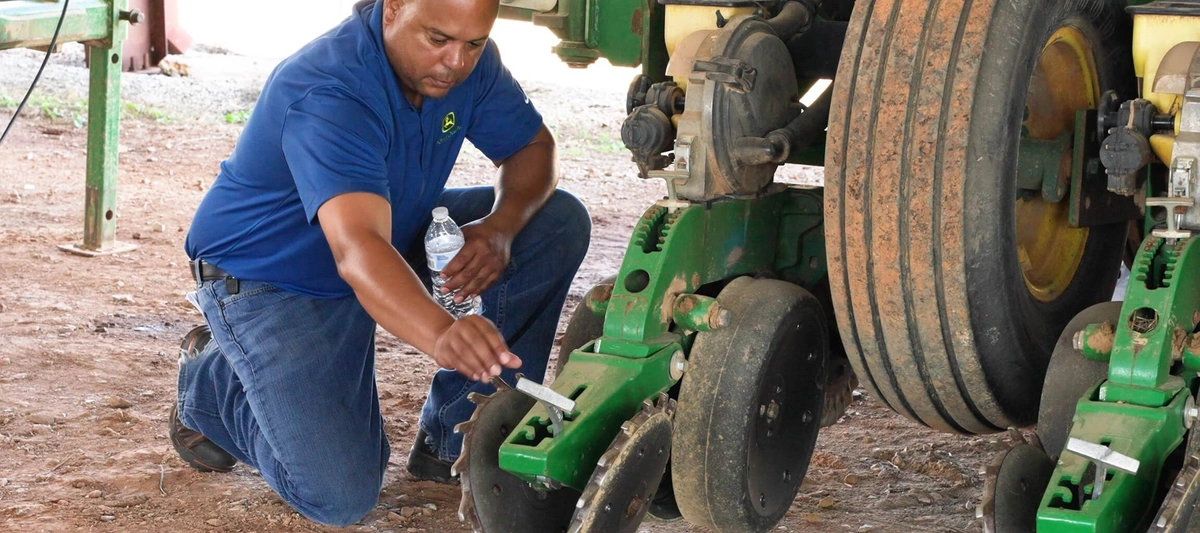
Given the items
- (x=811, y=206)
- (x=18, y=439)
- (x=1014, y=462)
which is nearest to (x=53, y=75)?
(x=18, y=439)

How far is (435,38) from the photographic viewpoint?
261cm

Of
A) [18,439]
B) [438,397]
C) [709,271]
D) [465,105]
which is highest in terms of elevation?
[465,105]

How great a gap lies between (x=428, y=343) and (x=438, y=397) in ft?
2.88

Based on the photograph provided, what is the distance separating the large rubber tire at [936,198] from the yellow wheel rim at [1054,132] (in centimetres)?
10

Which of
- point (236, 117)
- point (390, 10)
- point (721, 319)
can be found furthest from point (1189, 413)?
point (236, 117)

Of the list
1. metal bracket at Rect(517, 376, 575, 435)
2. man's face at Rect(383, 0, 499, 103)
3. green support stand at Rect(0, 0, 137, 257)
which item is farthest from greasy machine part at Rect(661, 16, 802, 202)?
green support stand at Rect(0, 0, 137, 257)

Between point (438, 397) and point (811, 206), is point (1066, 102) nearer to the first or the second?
point (811, 206)

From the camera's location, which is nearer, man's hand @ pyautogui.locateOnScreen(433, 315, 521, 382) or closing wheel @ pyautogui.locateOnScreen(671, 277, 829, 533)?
man's hand @ pyautogui.locateOnScreen(433, 315, 521, 382)

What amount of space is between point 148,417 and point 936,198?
212 cm

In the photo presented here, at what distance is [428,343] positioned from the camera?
2285 millimetres

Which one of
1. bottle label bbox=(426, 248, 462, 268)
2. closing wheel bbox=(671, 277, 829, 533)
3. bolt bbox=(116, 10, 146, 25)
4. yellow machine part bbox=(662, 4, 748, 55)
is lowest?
closing wheel bbox=(671, 277, 829, 533)

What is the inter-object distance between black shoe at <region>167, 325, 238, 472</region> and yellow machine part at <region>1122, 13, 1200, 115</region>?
203 centimetres

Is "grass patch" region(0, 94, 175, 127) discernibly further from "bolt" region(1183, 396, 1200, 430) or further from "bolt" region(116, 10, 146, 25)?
"bolt" region(1183, 396, 1200, 430)

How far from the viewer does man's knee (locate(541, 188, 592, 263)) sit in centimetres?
320
